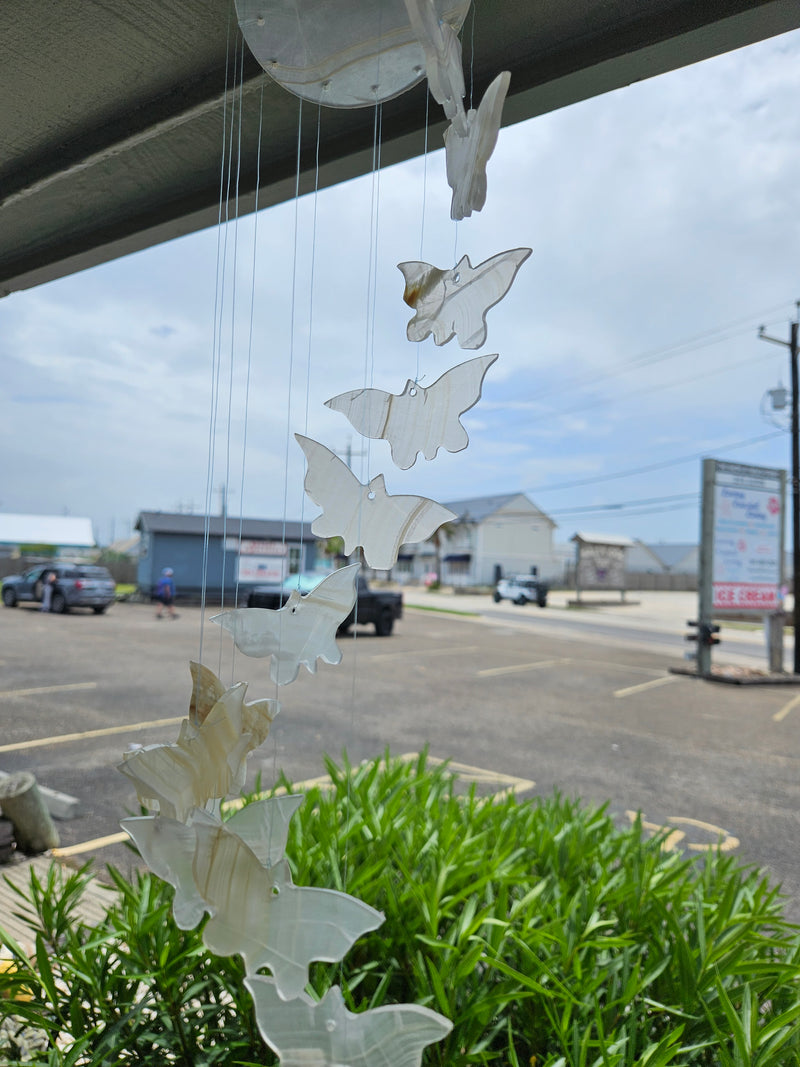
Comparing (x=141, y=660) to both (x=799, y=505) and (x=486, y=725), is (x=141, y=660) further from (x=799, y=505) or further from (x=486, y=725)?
(x=799, y=505)

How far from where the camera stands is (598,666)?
14.7 metres

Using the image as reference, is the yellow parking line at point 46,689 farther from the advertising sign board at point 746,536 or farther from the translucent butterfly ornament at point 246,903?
the advertising sign board at point 746,536

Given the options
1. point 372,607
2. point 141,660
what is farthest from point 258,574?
point 141,660

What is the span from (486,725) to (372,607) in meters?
9.20

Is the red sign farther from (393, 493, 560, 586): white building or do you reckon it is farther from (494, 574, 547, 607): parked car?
(393, 493, 560, 586): white building

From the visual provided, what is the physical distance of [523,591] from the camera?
3528cm


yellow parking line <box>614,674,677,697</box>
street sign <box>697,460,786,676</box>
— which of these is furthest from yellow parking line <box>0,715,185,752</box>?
street sign <box>697,460,786,676</box>

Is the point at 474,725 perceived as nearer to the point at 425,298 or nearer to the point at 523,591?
the point at 425,298

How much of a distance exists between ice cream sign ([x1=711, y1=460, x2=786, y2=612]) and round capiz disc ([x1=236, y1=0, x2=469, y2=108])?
13132 mm

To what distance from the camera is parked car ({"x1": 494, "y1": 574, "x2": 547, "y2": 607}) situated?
1357 inches

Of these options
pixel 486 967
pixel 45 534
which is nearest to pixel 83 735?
pixel 486 967

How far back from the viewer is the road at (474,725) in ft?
18.7

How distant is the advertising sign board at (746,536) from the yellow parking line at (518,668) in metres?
3.15

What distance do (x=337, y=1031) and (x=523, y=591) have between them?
3468 cm
